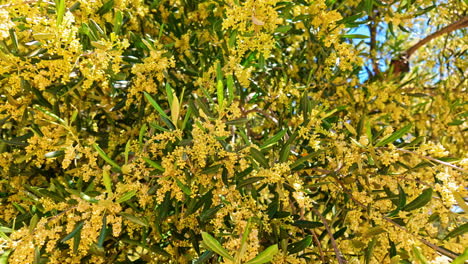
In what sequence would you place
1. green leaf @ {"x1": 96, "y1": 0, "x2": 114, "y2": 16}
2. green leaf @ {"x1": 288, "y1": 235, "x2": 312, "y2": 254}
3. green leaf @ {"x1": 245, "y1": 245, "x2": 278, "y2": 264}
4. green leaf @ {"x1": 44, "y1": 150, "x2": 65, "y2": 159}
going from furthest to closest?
green leaf @ {"x1": 96, "y1": 0, "x2": 114, "y2": 16}
green leaf @ {"x1": 44, "y1": 150, "x2": 65, "y2": 159}
green leaf @ {"x1": 288, "y1": 235, "x2": 312, "y2": 254}
green leaf @ {"x1": 245, "y1": 245, "x2": 278, "y2": 264}

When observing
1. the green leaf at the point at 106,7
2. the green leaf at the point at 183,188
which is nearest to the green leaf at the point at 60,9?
the green leaf at the point at 106,7

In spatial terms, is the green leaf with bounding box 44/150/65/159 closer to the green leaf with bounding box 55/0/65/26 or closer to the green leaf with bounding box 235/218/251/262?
the green leaf with bounding box 55/0/65/26

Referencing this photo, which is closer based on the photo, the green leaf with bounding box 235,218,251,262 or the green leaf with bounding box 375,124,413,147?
the green leaf with bounding box 235,218,251,262

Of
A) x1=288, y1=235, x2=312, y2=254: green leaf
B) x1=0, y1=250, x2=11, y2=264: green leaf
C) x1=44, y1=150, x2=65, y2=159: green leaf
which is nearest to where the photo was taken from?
x1=0, y1=250, x2=11, y2=264: green leaf

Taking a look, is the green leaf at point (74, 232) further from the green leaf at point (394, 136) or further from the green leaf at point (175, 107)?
the green leaf at point (394, 136)

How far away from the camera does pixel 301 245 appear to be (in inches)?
72.7

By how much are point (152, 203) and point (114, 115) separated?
0.93 meters

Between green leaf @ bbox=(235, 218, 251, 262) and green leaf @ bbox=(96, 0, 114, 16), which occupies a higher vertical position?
green leaf @ bbox=(96, 0, 114, 16)

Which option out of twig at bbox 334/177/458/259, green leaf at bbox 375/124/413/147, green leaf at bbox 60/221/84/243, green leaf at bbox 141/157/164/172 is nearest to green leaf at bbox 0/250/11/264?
green leaf at bbox 60/221/84/243

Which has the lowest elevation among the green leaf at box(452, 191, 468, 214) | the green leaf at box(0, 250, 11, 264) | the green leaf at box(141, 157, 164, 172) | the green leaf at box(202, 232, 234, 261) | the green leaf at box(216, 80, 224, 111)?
the green leaf at box(0, 250, 11, 264)

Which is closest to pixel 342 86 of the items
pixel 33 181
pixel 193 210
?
pixel 193 210

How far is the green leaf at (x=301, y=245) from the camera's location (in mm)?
1828

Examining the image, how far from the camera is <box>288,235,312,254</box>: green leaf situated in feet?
6.00

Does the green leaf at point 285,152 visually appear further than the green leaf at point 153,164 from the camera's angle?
Yes
